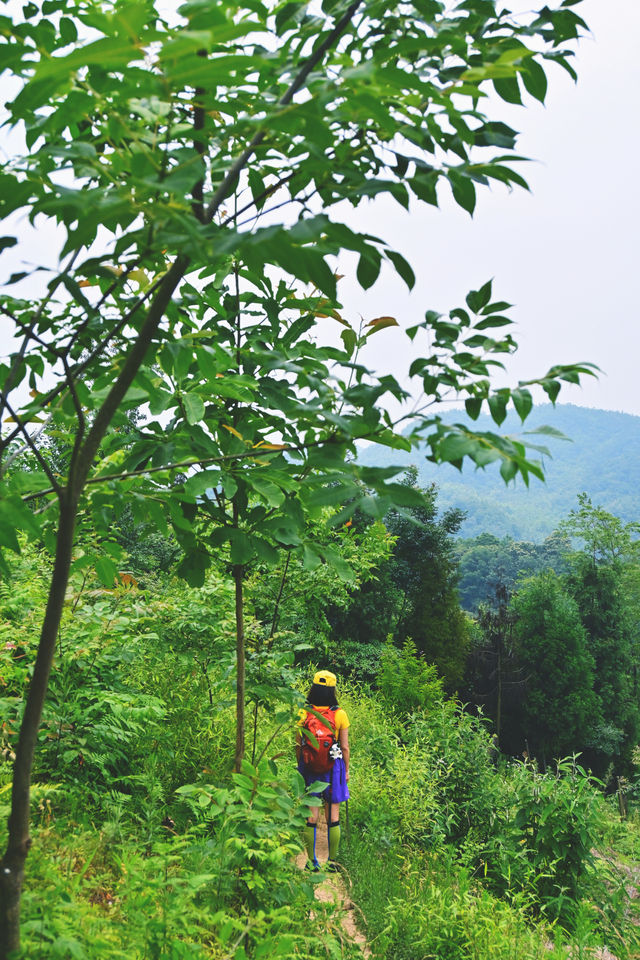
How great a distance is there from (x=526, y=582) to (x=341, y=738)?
19.4 m

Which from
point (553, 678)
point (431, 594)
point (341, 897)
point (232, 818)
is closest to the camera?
point (232, 818)

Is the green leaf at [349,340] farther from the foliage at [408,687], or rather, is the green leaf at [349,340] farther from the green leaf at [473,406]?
the foliage at [408,687]

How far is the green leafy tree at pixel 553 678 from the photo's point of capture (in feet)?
60.7

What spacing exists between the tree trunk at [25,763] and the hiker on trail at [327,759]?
3162 mm

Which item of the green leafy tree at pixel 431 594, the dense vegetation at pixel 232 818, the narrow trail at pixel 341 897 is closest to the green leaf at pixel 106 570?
the dense vegetation at pixel 232 818

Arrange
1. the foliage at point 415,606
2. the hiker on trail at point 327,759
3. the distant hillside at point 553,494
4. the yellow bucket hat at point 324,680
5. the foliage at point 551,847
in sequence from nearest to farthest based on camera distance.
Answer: the hiker on trail at point 327,759 → the foliage at point 551,847 → the yellow bucket hat at point 324,680 → the foliage at point 415,606 → the distant hillside at point 553,494

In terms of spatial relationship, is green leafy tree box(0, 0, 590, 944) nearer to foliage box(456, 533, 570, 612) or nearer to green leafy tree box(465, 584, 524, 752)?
green leafy tree box(465, 584, 524, 752)

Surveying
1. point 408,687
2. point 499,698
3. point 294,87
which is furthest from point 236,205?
point 499,698

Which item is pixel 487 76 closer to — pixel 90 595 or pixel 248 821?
pixel 248 821

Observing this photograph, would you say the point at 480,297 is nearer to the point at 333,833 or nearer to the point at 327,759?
the point at 327,759

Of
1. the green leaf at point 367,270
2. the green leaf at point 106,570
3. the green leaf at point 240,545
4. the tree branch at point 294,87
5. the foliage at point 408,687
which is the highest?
the tree branch at point 294,87

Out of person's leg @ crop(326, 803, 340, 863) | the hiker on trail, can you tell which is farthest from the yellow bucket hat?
person's leg @ crop(326, 803, 340, 863)

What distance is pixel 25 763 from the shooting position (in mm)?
1142

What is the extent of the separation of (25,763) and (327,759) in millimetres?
3568
